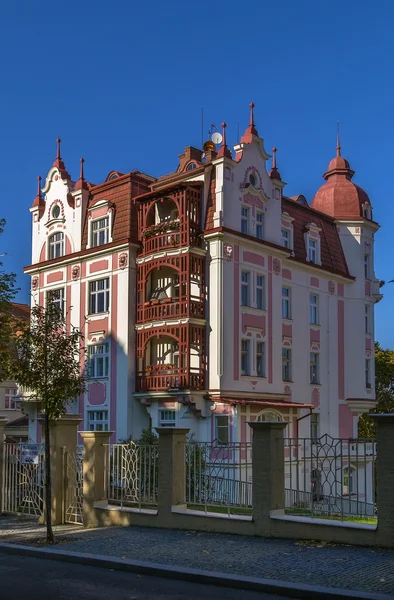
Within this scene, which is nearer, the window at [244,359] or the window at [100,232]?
the window at [244,359]

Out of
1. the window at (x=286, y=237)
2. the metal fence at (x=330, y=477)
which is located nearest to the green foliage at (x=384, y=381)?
the window at (x=286, y=237)

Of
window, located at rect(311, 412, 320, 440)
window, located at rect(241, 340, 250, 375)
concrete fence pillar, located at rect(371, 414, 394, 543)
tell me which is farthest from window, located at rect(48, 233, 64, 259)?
concrete fence pillar, located at rect(371, 414, 394, 543)

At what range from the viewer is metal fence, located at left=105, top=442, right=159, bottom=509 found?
587 inches

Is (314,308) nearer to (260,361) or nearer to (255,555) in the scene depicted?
(260,361)

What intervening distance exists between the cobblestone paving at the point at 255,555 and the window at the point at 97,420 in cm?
1998

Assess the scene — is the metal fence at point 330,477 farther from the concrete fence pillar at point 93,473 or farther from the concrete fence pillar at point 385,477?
the concrete fence pillar at point 93,473

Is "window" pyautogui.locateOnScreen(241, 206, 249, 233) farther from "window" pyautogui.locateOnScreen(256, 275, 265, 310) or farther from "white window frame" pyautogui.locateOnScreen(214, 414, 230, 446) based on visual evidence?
"white window frame" pyautogui.locateOnScreen(214, 414, 230, 446)

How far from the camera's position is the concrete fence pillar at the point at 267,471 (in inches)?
499

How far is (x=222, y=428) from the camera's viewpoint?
103 ft

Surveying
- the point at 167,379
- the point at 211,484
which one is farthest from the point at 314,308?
the point at 211,484

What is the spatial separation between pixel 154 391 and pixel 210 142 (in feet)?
42.1

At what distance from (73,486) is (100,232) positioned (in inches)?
840

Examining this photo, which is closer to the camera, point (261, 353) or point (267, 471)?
point (267, 471)

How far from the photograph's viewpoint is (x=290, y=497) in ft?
46.2
